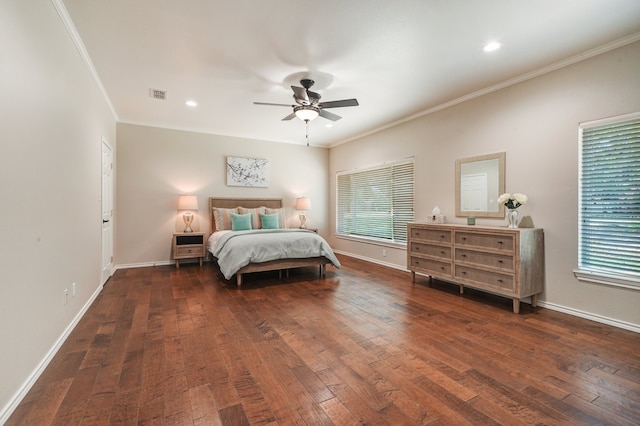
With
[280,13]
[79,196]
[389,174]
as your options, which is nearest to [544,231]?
[389,174]

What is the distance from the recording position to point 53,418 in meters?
1.57

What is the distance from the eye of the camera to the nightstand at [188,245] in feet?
17.9

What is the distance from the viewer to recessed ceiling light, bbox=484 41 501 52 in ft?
9.16

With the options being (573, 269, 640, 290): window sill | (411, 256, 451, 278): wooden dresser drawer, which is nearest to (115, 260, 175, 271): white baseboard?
(411, 256, 451, 278): wooden dresser drawer

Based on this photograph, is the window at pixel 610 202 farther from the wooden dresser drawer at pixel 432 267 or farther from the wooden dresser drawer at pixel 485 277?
the wooden dresser drawer at pixel 432 267

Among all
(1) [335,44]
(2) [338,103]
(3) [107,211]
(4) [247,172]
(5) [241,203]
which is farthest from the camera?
(4) [247,172]

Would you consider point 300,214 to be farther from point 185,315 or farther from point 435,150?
point 185,315

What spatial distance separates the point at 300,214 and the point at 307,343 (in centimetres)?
468

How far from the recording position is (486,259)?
3.47m

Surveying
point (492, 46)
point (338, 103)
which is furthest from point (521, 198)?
point (338, 103)

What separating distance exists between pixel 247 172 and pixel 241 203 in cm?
71

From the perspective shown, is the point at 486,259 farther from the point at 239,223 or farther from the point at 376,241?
the point at 239,223

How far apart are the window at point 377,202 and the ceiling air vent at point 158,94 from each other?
3895 mm

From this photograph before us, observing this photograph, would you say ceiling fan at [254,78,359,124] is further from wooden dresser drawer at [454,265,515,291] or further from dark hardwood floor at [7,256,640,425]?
wooden dresser drawer at [454,265,515,291]
